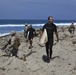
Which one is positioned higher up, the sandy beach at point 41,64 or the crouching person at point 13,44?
the crouching person at point 13,44

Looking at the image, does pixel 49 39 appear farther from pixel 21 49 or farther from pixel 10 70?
pixel 21 49

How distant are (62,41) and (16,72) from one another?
6462 millimetres

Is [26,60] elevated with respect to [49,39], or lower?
lower

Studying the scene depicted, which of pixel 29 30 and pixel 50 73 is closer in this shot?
pixel 50 73

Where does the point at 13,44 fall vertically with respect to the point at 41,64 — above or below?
above

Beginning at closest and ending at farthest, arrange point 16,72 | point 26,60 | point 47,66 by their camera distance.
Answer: point 16,72
point 47,66
point 26,60

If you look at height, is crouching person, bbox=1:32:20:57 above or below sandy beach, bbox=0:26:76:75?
above

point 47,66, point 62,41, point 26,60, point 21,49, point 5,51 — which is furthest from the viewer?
point 21,49

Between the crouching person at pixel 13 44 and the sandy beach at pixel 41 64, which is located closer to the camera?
the sandy beach at pixel 41 64

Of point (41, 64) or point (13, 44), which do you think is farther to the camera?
point (13, 44)

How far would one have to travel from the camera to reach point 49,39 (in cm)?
1212

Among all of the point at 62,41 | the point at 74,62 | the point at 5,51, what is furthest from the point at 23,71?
the point at 62,41

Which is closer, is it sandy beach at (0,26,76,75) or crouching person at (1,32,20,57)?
sandy beach at (0,26,76,75)

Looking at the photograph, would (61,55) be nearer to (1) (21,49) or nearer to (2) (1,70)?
(2) (1,70)
